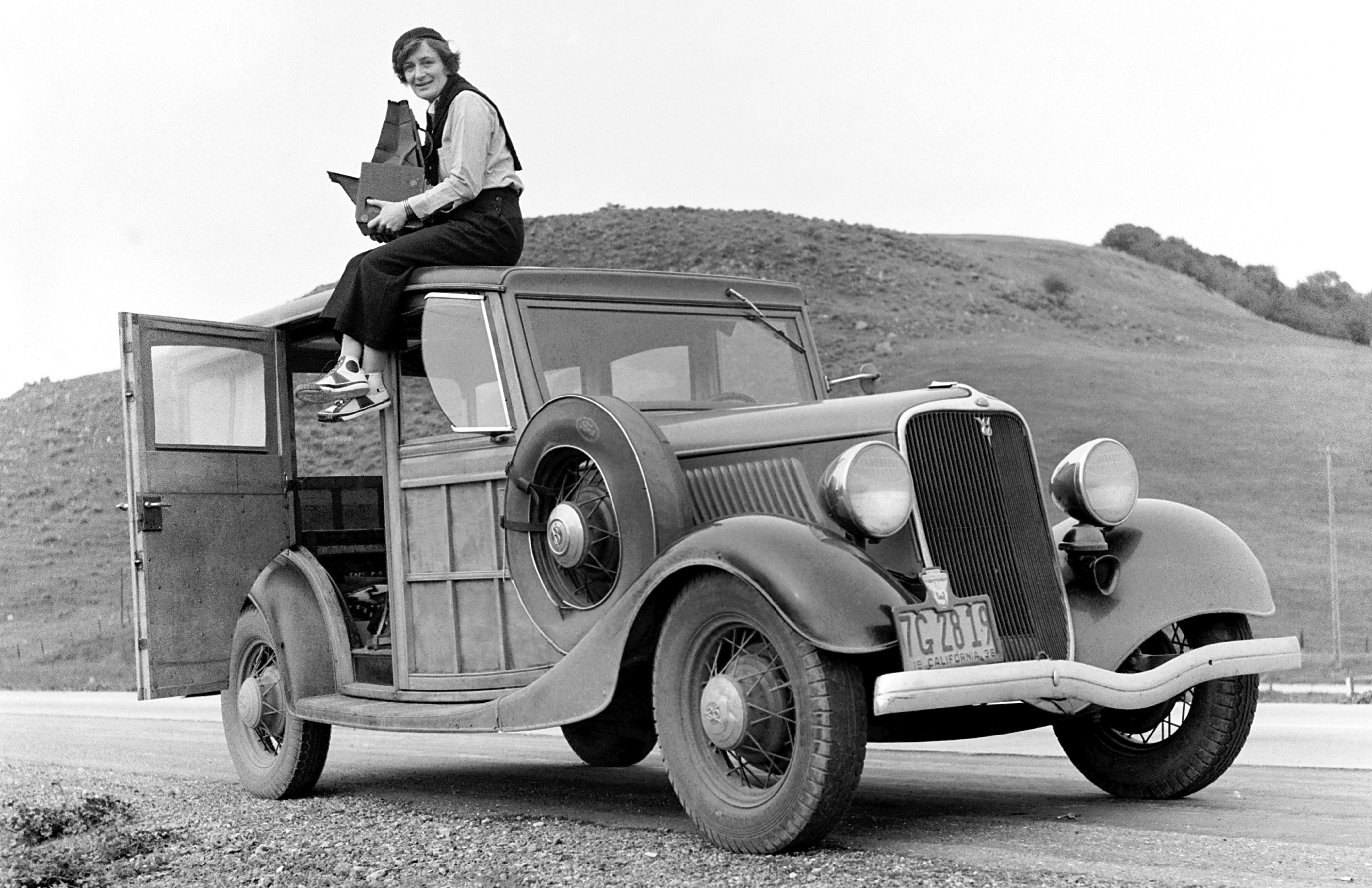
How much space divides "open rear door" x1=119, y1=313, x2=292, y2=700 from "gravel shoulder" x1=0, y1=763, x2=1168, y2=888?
0.97 meters

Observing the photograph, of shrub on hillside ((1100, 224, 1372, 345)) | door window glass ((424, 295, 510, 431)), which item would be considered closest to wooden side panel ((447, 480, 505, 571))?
door window glass ((424, 295, 510, 431))

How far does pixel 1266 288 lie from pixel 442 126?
98883 mm

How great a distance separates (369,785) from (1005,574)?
3797 mm

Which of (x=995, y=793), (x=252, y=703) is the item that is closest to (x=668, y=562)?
(x=995, y=793)

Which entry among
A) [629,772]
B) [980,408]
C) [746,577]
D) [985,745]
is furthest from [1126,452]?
[985,745]

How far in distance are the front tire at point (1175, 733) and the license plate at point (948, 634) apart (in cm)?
90

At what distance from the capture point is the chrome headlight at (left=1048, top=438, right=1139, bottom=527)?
18.4 ft

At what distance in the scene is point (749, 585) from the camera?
4.72 metres

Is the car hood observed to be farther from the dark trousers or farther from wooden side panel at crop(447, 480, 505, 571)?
the dark trousers

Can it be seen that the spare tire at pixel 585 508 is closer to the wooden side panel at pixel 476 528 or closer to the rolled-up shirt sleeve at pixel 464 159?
the wooden side panel at pixel 476 528

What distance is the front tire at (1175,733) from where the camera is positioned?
5.56m

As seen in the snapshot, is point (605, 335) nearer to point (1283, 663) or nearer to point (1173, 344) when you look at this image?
point (1283, 663)

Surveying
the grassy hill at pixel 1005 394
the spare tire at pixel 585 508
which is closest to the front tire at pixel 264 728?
the grassy hill at pixel 1005 394

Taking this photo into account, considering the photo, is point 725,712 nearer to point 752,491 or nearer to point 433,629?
point 752,491
